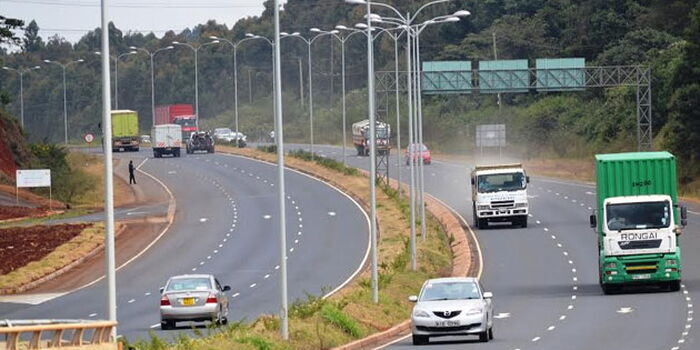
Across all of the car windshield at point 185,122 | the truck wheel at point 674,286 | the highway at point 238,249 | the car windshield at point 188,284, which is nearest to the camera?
the car windshield at point 188,284

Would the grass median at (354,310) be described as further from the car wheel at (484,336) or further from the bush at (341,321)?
the car wheel at (484,336)

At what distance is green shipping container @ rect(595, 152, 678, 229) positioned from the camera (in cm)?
4494

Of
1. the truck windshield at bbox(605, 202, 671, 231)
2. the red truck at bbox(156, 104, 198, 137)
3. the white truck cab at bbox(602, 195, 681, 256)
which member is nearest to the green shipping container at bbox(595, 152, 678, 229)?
A: the white truck cab at bbox(602, 195, 681, 256)

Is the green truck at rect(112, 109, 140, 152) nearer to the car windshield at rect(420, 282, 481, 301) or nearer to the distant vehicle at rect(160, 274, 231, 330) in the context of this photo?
the distant vehicle at rect(160, 274, 231, 330)

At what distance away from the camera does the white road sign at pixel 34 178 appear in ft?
279

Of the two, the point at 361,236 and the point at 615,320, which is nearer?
the point at 615,320

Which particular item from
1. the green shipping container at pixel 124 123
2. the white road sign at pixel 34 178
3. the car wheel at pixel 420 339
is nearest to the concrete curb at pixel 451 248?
the car wheel at pixel 420 339

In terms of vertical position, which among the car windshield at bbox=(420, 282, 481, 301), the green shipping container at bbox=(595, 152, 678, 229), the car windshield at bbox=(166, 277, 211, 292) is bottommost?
the car windshield at bbox=(166, 277, 211, 292)

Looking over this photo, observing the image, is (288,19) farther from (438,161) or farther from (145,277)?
(145,277)

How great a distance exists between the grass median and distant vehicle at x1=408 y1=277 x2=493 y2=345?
167 centimetres

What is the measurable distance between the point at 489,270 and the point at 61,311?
15.5 metres

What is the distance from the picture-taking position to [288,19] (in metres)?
196

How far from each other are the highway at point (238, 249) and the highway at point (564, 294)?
6266 millimetres

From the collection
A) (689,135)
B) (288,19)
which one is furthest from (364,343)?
(288,19)
